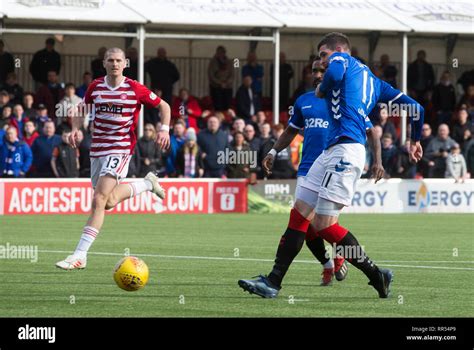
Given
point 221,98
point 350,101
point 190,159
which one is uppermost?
point 350,101

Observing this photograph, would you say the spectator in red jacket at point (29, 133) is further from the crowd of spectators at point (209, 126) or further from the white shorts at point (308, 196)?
the white shorts at point (308, 196)

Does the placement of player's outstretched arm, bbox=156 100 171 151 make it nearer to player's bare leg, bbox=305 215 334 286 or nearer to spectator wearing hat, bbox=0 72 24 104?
player's bare leg, bbox=305 215 334 286

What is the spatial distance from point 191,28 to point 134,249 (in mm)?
16467

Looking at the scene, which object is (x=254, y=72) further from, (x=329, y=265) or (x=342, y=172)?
(x=342, y=172)

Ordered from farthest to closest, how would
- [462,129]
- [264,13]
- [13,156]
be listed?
[462,129] → [264,13] → [13,156]

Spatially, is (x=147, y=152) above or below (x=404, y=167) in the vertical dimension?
above

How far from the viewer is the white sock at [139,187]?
13758 mm

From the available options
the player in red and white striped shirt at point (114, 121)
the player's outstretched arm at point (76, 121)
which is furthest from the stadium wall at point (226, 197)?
the player in red and white striped shirt at point (114, 121)

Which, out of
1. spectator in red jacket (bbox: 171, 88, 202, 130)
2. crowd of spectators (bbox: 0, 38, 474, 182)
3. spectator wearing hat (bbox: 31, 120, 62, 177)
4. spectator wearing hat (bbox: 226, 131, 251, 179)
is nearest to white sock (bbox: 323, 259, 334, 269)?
crowd of spectators (bbox: 0, 38, 474, 182)

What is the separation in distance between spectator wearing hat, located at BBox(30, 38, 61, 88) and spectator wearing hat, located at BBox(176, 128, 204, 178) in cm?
376

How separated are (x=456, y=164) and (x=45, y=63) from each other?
392 inches

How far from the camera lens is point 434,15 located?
3053 centimetres

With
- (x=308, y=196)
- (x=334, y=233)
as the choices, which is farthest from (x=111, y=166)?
(x=334, y=233)
